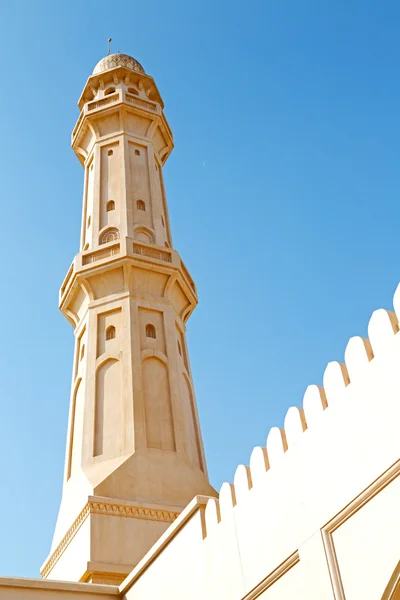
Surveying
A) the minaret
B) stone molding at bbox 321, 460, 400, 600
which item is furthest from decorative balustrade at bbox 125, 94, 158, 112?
stone molding at bbox 321, 460, 400, 600

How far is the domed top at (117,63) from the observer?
18.3m

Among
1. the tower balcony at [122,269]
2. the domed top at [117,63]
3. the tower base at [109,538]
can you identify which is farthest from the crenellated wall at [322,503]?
the domed top at [117,63]

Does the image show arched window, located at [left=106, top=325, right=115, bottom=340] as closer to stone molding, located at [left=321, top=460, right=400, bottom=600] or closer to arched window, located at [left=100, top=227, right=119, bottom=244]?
arched window, located at [left=100, top=227, right=119, bottom=244]

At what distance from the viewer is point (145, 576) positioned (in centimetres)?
778

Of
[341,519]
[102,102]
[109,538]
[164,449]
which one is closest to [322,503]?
[341,519]

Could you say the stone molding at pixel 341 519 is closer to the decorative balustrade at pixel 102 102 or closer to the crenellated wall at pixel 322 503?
the crenellated wall at pixel 322 503

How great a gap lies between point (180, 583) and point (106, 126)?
11.7 m

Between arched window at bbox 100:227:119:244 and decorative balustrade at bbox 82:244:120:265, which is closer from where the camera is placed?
decorative balustrade at bbox 82:244:120:265

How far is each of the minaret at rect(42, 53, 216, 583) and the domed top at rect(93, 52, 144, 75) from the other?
147 centimetres

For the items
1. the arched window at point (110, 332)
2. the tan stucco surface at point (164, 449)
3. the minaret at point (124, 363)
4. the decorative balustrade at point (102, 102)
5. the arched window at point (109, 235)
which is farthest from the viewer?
the decorative balustrade at point (102, 102)

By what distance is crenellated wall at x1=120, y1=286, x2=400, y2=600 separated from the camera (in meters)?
4.98

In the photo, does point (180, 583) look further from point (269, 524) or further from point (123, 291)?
point (123, 291)

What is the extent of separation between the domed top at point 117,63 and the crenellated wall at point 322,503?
13729 mm

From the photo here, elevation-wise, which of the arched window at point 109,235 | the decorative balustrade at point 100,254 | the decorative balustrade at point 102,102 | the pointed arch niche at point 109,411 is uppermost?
the decorative balustrade at point 102,102
